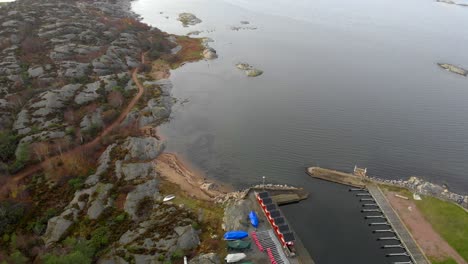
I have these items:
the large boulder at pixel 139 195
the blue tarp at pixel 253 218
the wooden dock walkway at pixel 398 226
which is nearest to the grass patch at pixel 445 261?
the wooden dock walkway at pixel 398 226

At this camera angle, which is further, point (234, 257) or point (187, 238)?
point (187, 238)

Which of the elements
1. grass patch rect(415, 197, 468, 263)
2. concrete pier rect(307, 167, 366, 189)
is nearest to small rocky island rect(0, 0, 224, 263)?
concrete pier rect(307, 167, 366, 189)

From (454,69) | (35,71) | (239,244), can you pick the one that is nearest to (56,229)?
(239,244)

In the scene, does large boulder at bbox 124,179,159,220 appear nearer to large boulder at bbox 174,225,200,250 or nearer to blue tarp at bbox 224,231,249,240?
large boulder at bbox 174,225,200,250

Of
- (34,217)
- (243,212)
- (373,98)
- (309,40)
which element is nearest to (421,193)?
(243,212)

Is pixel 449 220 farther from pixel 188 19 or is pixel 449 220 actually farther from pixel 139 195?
pixel 188 19
